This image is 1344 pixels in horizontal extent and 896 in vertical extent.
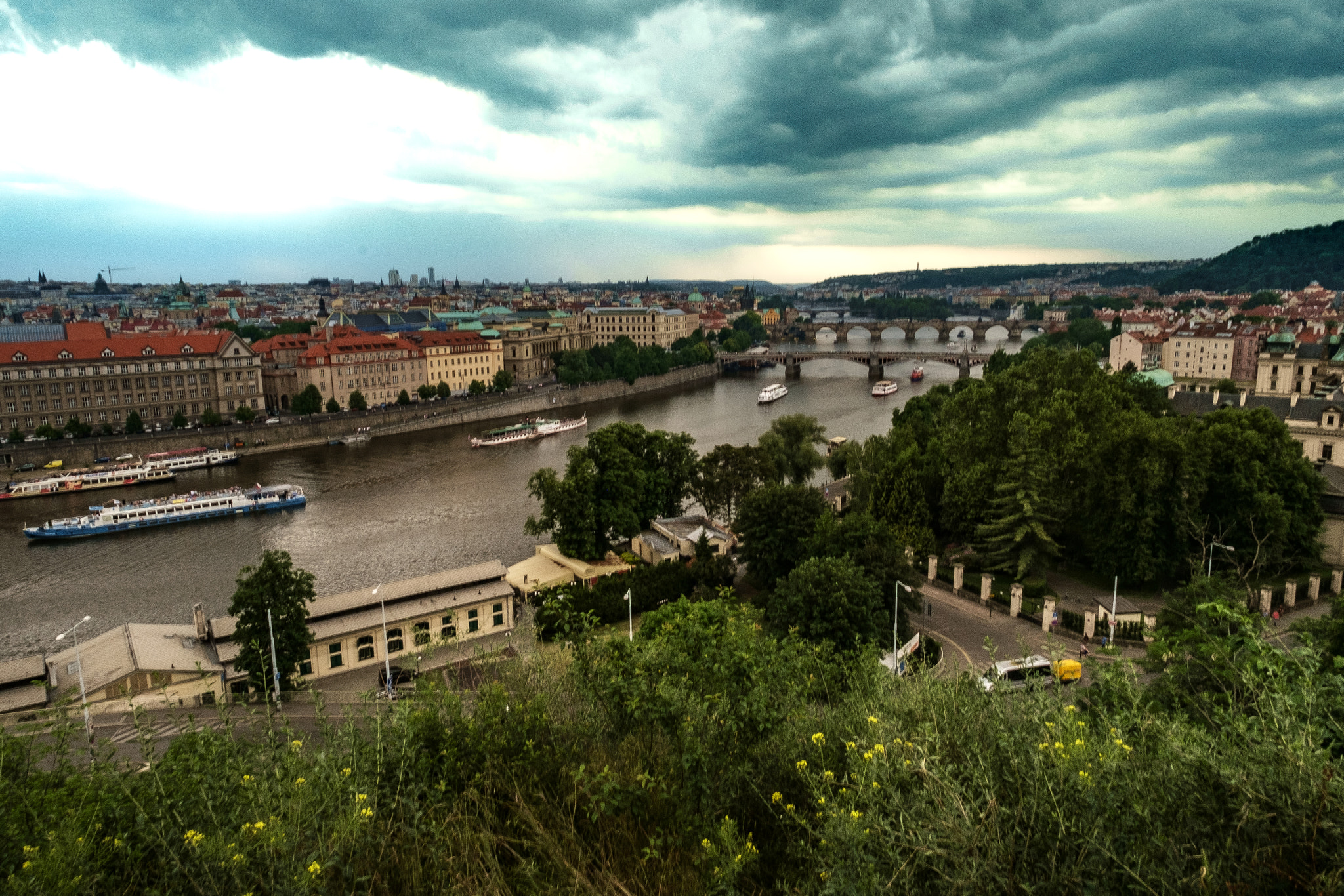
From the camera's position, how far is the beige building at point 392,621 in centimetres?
1255

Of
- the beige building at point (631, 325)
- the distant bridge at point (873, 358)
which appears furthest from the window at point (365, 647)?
the beige building at point (631, 325)

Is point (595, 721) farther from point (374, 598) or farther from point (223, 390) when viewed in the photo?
point (223, 390)

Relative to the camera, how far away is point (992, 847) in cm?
304

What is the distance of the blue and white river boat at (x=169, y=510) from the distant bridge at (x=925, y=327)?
6723 centimetres

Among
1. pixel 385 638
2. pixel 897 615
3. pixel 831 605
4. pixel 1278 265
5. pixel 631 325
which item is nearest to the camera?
pixel 831 605

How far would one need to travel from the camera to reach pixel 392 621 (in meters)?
13.2

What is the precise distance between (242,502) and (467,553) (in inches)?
361

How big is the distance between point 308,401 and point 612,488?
82.5ft

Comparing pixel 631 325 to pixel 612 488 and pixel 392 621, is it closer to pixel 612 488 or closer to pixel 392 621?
pixel 612 488

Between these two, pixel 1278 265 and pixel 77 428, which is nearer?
pixel 77 428

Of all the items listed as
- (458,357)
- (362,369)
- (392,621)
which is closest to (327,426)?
(362,369)

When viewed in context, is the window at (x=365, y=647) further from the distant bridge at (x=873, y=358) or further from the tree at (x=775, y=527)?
Answer: the distant bridge at (x=873, y=358)

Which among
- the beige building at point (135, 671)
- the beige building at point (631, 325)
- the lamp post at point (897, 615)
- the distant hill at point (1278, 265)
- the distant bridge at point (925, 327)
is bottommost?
the beige building at point (135, 671)

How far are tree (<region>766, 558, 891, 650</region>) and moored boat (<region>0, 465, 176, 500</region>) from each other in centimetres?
2605
